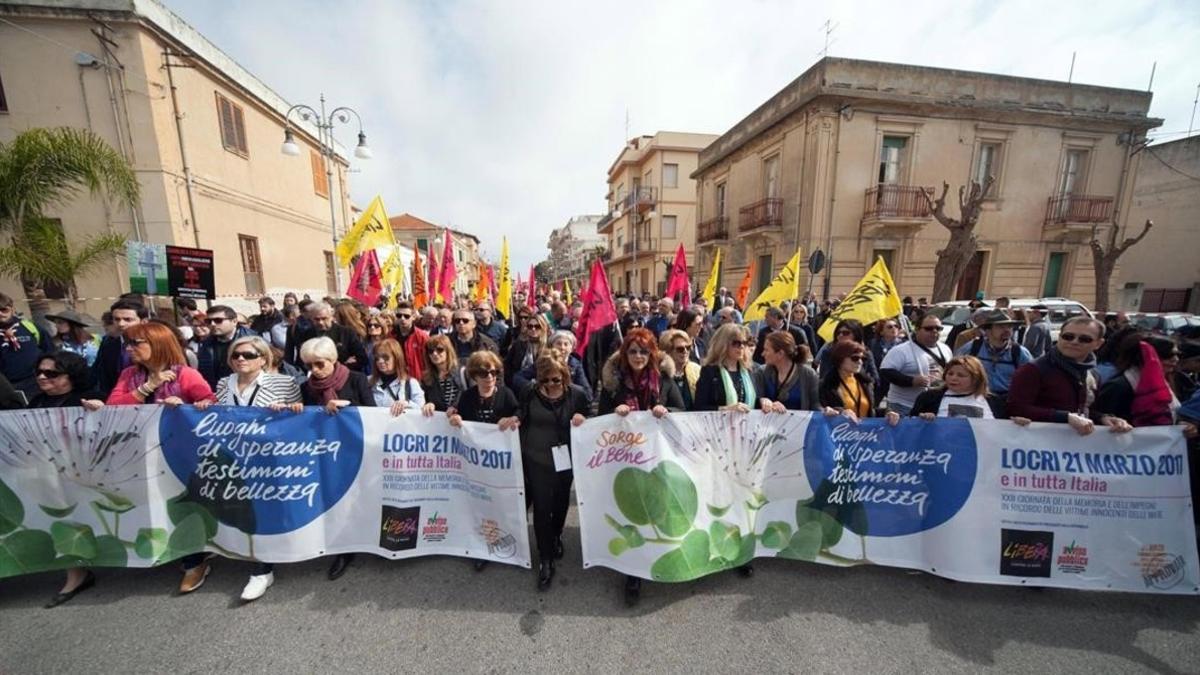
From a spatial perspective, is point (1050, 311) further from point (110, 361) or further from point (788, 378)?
point (110, 361)

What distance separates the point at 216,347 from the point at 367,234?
3.84 metres

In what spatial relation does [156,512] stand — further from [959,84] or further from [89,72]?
[959,84]

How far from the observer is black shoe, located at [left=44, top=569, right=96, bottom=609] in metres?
2.74

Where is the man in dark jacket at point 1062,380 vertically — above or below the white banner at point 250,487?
above

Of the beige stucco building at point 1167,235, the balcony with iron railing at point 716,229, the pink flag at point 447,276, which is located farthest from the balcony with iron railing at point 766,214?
the beige stucco building at point 1167,235

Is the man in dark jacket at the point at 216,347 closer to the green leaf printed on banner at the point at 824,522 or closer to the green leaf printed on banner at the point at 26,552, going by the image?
the green leaf printed on banner at the point at 26,552

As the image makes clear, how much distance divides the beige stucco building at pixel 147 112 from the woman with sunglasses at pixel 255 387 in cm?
986

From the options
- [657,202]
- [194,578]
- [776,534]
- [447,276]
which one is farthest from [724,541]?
[657,202]

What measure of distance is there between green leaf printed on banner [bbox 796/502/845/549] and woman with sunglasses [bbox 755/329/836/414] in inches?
29.8

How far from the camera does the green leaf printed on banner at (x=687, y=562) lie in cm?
278

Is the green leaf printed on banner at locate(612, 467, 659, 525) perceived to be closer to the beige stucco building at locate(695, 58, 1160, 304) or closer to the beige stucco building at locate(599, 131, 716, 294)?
the beige stucco building at locate(695, 58, 1160, 304)

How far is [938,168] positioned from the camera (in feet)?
52.9

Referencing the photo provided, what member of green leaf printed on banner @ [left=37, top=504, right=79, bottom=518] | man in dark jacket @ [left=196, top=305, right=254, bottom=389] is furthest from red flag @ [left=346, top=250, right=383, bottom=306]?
green leaf printed on banner @ [left=37, top=504, right=79, bottom=518]

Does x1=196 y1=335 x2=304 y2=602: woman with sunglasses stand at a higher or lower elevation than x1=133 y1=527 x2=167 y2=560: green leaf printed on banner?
higher
